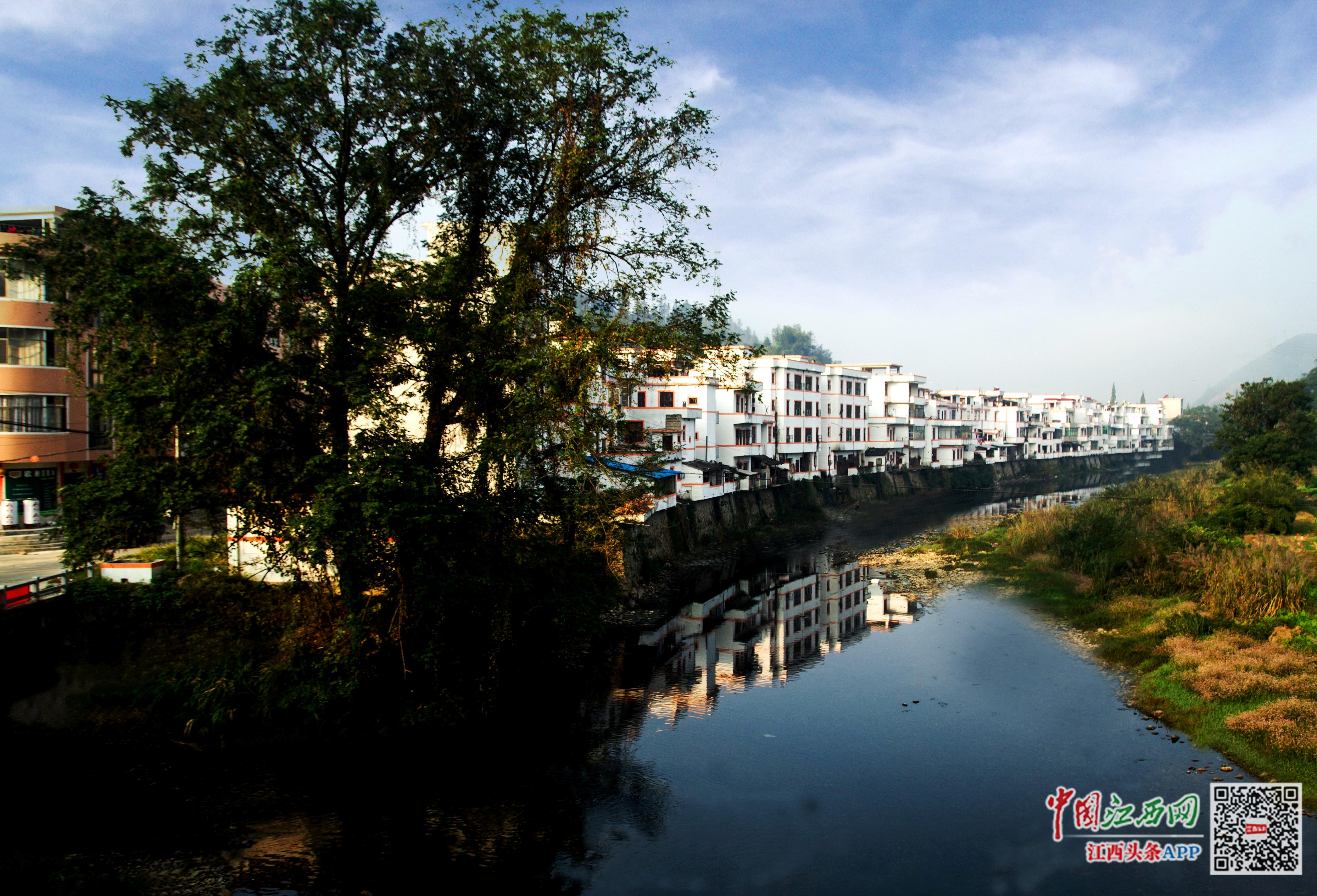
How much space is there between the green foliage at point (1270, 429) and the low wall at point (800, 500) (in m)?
21.0

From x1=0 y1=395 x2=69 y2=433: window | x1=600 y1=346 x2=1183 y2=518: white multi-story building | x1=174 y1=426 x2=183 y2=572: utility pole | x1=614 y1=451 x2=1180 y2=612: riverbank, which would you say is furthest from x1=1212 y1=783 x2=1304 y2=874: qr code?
x1=0 y1=395 x2=69 y2=433: window

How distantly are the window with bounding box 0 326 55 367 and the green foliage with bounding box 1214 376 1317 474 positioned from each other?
224 feet

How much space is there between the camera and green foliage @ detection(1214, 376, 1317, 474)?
173 ft

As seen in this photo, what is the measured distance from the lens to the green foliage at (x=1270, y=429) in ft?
173

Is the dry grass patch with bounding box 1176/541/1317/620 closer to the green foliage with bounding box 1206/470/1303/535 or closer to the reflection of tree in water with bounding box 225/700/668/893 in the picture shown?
the green foliage with bounding box 1206/470/1303/535

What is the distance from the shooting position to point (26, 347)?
28.4m

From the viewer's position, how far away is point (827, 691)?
803 inches

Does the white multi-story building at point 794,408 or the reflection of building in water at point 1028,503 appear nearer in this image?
the white multi-story building at point 794,408

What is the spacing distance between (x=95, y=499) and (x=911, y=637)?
22735 millimetres

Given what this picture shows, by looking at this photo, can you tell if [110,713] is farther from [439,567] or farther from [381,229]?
[381,229]

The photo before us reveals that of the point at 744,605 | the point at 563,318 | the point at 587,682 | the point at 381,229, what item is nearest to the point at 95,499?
the point at 381,229

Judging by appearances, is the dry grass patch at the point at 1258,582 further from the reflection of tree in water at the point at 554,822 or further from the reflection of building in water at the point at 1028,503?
the reflection of building in water at the point at 1028,503

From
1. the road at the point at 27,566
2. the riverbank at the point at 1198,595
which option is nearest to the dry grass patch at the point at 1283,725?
the riverbank at the point at 1198,595

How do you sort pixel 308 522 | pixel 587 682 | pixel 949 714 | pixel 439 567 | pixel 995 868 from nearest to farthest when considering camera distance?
1. pixel 995 868
2. pixel 308 522
3. pixel 439 567
4. pixel 949 714
5. pixel 587 682
